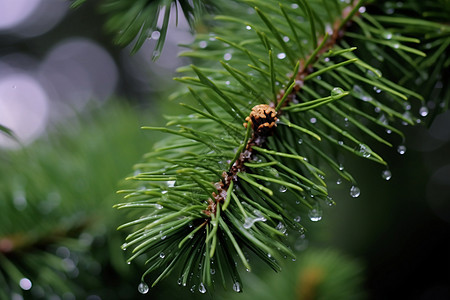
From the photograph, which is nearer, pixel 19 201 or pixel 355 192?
pixel 355 192

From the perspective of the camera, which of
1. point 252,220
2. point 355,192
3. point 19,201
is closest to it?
point 252,220

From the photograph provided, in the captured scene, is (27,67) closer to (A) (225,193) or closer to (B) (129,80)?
(B) (129,80)

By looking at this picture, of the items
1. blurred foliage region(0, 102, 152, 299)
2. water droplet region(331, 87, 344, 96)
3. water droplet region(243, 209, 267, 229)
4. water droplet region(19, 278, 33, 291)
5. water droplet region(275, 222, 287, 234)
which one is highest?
blurred foliage region(0, 102, 152, 299)

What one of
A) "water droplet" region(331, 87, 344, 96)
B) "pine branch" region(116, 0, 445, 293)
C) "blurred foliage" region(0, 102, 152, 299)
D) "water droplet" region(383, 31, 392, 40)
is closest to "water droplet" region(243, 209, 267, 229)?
"pine branch" region(116, 0, 445, 293)

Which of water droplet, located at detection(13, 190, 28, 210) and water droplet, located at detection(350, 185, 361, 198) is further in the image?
water droplet, located at detection(13, 190, 28, 210)

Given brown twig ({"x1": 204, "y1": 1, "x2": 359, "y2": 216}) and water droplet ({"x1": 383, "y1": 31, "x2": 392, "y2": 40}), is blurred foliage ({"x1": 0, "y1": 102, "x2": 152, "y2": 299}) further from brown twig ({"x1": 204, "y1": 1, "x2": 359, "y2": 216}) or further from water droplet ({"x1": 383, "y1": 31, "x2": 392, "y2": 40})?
water droplet ({"x1": 383, "y1": 31, "x2": 392, "y2": 40})

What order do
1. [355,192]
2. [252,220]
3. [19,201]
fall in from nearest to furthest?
[252,220], [355,192], [19,201]

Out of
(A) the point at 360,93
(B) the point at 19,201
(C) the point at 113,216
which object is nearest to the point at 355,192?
(A) the point at 360,93

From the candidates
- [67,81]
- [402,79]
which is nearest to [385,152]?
[402,79]

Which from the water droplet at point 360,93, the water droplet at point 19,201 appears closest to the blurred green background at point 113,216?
the water droplet at point 19,201

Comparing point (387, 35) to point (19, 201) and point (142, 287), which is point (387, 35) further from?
point (19, 201)

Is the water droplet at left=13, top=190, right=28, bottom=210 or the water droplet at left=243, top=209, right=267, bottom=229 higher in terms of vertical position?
the water droplet at left=13, top=190, right=28, bottom=210
